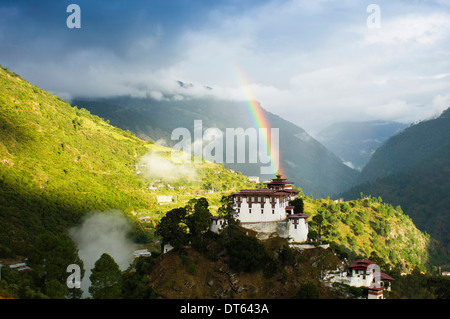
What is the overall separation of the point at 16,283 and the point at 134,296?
1888 cm

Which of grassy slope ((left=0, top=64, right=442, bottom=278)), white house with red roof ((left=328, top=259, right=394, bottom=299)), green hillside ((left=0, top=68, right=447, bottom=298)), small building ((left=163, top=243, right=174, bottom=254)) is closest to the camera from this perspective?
white house with red roof ((left=328, top=259, right=394, bottom=299))

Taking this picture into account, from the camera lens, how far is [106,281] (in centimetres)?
5903

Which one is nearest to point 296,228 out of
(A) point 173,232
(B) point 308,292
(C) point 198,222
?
(B) point 308,292

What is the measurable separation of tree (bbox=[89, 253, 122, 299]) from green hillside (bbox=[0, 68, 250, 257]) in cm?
4361

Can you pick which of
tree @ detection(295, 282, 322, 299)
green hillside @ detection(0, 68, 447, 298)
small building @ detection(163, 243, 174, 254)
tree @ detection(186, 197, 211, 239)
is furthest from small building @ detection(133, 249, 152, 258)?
tree @ detection(295, 282, 322, 299)

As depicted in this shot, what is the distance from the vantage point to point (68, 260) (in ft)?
211

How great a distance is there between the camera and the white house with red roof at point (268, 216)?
68438 mm

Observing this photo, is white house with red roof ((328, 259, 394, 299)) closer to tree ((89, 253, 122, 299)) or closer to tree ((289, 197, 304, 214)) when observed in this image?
tree ((289, 197, 304, 214))

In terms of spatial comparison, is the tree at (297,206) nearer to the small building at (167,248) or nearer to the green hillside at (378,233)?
the small building at (167,248)

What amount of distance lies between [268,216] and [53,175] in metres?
92.8

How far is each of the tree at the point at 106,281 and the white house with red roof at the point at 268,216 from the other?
18.7 metres

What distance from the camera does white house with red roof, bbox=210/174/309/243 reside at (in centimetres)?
6844

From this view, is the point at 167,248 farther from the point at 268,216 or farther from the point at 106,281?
the point at 268,216

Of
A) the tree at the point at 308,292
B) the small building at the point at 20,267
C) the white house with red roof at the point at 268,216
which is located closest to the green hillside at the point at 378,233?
the white house with red roof at the point at 268,216
